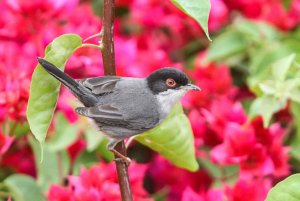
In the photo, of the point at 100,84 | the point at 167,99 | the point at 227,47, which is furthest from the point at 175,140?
the point at 227,47

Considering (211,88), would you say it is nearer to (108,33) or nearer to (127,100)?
(127,100)

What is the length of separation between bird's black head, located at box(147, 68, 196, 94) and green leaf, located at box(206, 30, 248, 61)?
17.9 inches

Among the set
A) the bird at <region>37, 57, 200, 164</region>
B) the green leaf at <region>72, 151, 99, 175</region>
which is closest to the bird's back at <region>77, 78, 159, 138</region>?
the bird at <region>37, 57, 200, 164</region>

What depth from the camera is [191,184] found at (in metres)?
1.32

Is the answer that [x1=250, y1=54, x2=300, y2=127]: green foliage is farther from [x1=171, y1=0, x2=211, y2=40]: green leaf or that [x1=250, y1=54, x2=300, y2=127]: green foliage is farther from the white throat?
[x1=171, y1=0, x2=211, y2=40]: green leaf

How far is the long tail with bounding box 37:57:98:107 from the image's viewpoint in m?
0.88

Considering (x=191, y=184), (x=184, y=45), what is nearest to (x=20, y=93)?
(x=191, y=184)

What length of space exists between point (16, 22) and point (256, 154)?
584mm

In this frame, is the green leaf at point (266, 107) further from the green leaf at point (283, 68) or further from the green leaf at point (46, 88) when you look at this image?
the green leaf at point (46, 88)

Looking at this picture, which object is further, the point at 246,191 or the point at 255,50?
the point at 255,50

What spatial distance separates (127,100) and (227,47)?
1.81 ft

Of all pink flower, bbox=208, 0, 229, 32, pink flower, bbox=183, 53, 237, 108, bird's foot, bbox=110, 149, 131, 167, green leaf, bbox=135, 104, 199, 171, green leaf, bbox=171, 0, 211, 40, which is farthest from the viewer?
pink flower, bbox=208, 0, 229, 32

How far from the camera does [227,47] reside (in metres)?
1.50

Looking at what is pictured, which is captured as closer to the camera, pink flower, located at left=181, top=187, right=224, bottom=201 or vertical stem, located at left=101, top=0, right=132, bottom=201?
vertical stem, located at left=101, top=0, right=132, bottom=201
